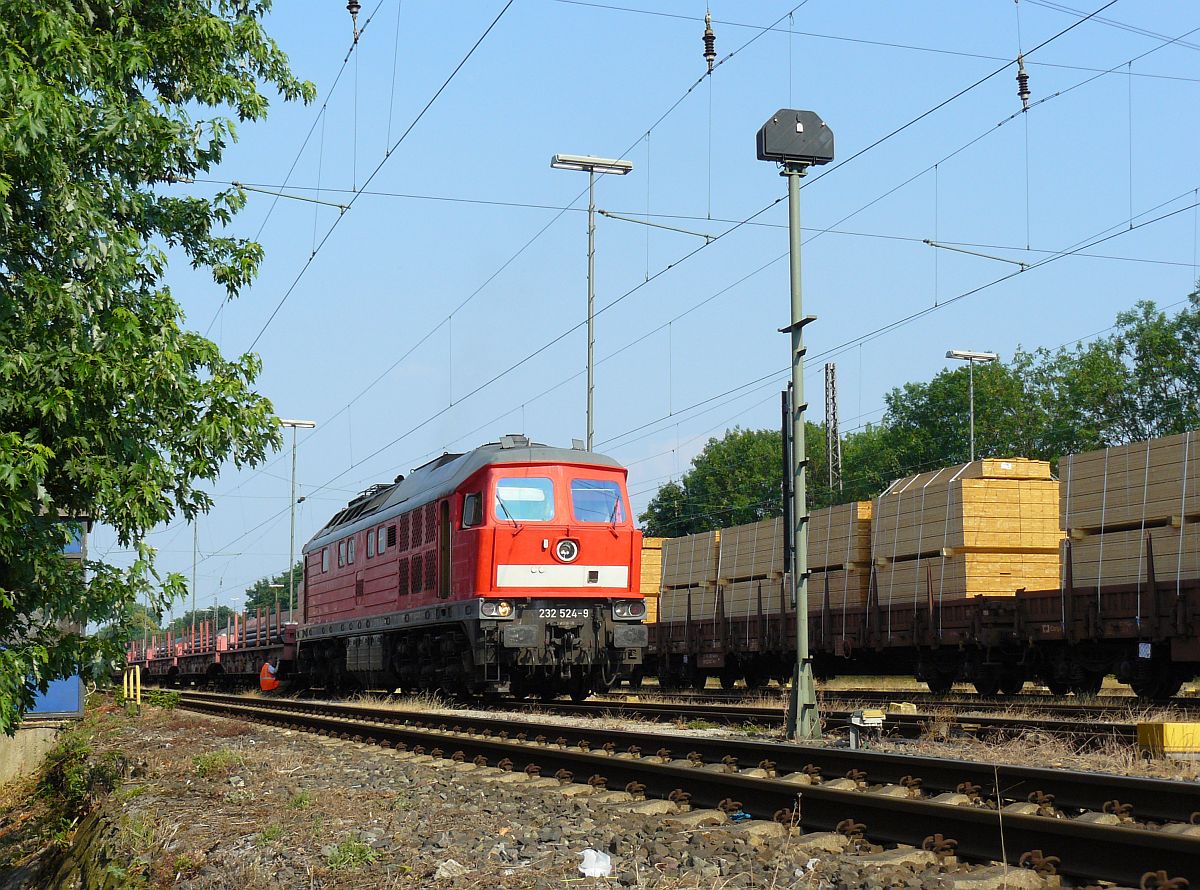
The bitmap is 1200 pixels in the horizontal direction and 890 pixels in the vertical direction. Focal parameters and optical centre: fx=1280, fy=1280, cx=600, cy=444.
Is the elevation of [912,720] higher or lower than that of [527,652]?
lower

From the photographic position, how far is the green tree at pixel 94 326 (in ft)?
29.9

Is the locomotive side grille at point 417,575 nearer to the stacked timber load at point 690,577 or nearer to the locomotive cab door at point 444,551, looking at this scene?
the locomotive cab door at point 444,551

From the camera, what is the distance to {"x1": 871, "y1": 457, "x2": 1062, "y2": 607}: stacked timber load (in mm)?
20000

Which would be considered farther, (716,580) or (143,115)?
(716,580)

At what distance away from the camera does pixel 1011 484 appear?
20281 mm

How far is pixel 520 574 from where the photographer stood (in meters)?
18.5

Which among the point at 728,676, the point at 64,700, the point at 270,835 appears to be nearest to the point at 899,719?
the point at 270,835

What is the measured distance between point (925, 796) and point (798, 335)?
20.6ft

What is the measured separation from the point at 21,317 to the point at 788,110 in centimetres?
801

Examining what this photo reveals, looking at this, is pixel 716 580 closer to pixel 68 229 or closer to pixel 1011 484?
pixel 1011 484

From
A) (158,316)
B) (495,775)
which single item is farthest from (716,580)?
(158,316)

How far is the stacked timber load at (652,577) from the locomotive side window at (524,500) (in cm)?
1243

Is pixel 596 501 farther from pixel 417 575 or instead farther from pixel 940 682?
pixel 940 682

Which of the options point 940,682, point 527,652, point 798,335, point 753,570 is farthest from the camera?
point 753,570
